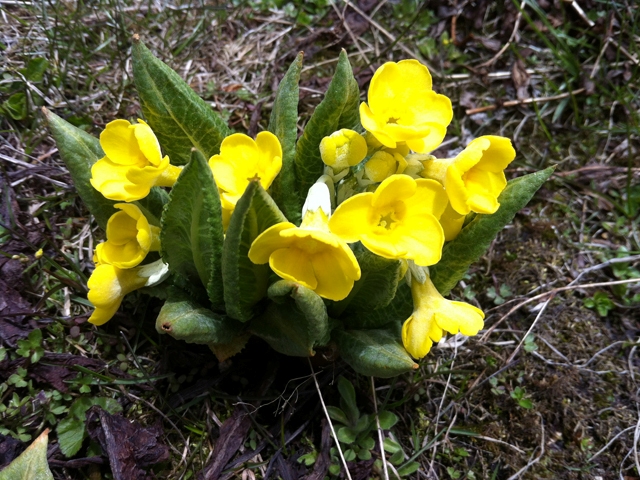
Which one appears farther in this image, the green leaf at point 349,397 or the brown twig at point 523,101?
the brown twig at point 523,101

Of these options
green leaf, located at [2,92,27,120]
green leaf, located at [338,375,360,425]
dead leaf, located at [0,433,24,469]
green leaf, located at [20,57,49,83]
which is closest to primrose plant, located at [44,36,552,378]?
green leaf, located at [338,375,360,425]

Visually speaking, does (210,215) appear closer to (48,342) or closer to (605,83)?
(48,342)

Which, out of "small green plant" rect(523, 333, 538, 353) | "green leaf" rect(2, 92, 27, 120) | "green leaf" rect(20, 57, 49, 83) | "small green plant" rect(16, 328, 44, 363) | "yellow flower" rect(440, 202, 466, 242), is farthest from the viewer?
"green leaf" rect(20, 57, 49, 83)

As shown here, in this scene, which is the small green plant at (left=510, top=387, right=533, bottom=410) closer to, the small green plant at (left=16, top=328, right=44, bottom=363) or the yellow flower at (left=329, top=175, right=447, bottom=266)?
the yellow flower at (left=329, top=175, right=447, bottom=266)

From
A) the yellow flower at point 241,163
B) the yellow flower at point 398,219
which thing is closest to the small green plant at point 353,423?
the yellow flower at point 398,219

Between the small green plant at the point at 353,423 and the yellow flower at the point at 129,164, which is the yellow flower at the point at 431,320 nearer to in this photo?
the small green plant at the point at 353,423
